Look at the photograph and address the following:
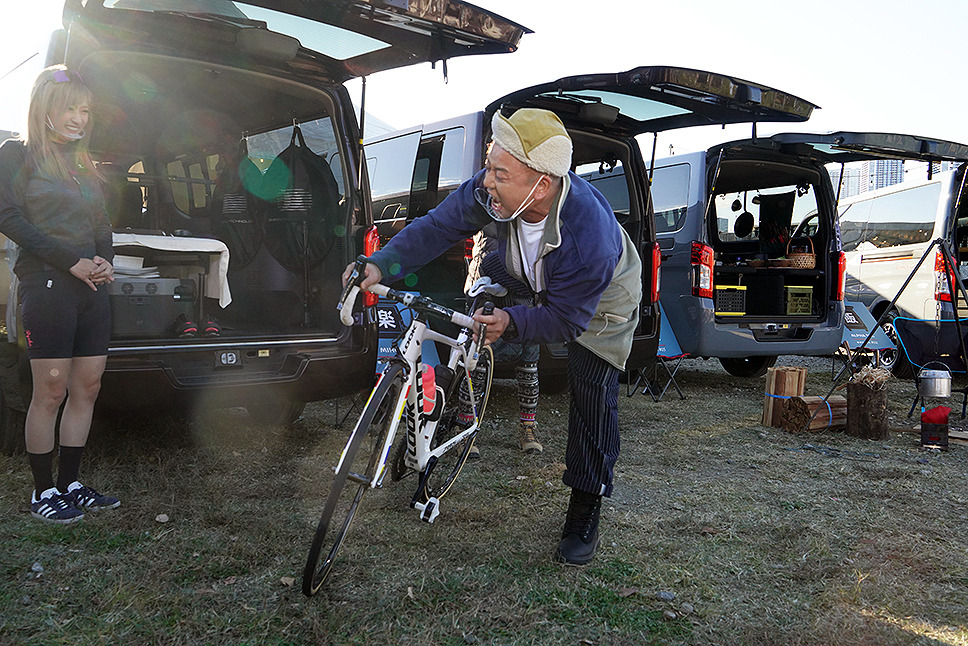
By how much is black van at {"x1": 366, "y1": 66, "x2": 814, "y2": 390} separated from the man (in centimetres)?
177

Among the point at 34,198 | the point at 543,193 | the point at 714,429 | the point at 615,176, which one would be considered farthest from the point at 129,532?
the point at 615,176

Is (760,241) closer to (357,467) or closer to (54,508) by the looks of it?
(357,467)

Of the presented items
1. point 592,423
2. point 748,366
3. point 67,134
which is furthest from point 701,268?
point 67,134

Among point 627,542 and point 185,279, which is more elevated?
point 185,279

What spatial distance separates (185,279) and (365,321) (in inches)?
45.3

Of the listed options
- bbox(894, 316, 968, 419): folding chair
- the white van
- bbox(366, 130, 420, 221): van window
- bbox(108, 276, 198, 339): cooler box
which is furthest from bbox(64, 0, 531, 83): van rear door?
bbox(894, 316, 968, 419): folding chair

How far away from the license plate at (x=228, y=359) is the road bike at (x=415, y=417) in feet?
2.95

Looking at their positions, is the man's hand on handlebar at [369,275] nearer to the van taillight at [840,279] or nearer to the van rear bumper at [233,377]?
the van rear bumper at [233,377]

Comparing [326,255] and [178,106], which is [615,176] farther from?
[178,106]

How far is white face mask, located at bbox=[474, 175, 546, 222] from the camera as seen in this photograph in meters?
2.34

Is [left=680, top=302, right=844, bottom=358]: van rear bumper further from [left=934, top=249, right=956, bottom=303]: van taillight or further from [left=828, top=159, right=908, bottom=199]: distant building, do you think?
A: [left=828, top=159, right=908, bottom=199]: distant building

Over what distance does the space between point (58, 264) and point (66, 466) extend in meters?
0.85

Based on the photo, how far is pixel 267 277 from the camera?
459 cm

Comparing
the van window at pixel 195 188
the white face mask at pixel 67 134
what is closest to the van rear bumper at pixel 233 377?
the white face mask at pixel 67 134
